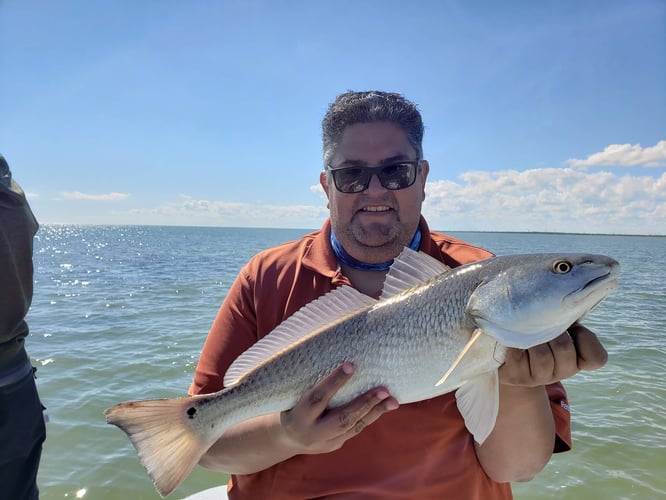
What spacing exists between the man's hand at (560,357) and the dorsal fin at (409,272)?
20.6 inches

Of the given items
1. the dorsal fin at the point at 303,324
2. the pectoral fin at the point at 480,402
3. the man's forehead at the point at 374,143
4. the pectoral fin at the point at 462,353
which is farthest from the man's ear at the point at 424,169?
the pectoral fin at the point at 480,402

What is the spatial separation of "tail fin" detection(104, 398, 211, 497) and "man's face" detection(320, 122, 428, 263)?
4.49ft

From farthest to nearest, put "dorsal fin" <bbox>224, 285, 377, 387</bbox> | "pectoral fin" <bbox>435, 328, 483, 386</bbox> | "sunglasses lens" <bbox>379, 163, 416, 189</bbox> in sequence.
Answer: "sunglasses lens" <bbox>379, 163, 416, 189</bbox> < "dorsal fin" <bbox>224, 285, 377, 387</bbox> < "pectoral fin" <bbox>435, 328, 483, 386</bbox>

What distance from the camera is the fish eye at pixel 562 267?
6.51ft

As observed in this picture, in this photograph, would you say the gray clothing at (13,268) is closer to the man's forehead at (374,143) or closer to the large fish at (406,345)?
the large fish at (406,345)

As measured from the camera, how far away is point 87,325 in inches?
447

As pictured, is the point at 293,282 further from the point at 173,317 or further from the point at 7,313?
the point at 173,317

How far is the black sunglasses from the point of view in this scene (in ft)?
9.18

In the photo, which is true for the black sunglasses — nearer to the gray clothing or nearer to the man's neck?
the man's neck

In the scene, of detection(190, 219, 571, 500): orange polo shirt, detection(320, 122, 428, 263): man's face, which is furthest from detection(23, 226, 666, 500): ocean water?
detection(320, 122, 428, 263): man's face

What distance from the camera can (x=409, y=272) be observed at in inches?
91.0

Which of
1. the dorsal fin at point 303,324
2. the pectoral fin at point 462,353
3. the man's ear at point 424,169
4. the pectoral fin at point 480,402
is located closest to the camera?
the pectoral fin at point 462,353

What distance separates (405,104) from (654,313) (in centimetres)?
1508

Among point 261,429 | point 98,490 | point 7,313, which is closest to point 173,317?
point 98,490
